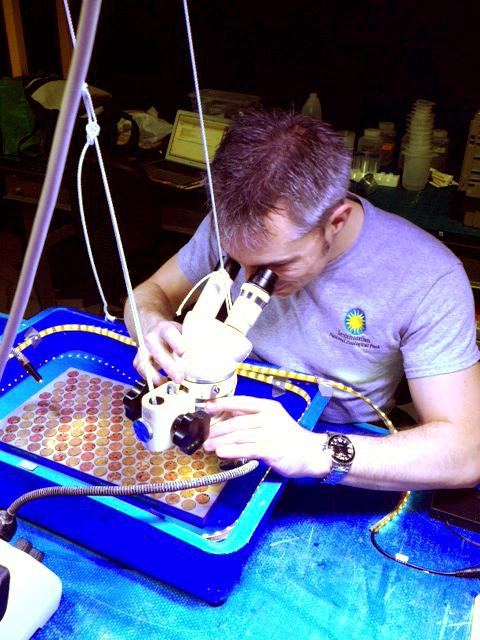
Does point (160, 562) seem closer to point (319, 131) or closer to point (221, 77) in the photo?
point (319, 131)

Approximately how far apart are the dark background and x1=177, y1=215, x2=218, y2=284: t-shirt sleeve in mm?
1875

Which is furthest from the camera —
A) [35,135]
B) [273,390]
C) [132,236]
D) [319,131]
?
[35,135]

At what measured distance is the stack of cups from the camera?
271 centimetres

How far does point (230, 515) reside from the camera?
1009 mm

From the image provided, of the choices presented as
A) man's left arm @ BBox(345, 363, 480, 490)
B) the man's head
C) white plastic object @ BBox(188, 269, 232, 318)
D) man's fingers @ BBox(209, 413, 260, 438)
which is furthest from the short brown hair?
man's left arm @ BBox(345, 363, 480, 490)

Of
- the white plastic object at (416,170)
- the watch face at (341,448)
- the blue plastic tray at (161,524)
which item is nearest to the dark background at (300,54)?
the white plastic object at (416,170)

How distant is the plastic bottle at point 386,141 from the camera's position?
2908 mm

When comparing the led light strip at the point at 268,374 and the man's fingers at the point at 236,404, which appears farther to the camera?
the led light strip at the point at 268,374

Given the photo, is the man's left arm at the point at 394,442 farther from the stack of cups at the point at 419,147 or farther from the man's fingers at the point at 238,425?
the stack of cups at the point at 419,147

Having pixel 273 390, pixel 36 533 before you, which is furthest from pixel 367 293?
Result: pixel 36 533

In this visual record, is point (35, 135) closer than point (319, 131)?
No

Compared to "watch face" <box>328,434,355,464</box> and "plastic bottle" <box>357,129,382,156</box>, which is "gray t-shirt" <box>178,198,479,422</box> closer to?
"watch face" <box>328,434,355,464</box>

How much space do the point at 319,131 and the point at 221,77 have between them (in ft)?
7.77

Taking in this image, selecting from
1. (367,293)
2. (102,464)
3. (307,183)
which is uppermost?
(307,183)
